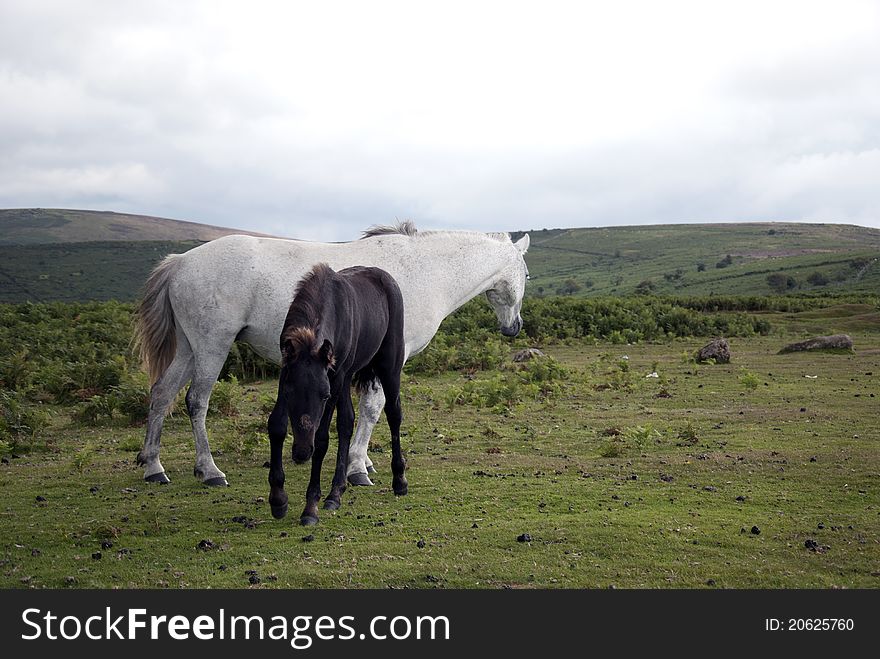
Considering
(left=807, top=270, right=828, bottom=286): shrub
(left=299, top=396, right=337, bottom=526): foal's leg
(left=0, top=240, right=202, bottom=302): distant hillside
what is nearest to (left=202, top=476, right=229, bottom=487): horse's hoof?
(left=299, top=396, right=337, bottom=526): foal's leg

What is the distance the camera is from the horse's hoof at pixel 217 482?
881 cm

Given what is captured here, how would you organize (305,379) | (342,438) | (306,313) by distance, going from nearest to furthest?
1. (305,379)
2. (306,313)
3. (342,438)

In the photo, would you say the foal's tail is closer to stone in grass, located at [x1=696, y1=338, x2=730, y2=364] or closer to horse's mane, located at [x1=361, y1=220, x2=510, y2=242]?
horse's mane, located at [x1=361, y1=220, x2=510, y2=242]

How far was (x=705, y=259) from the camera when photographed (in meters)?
123

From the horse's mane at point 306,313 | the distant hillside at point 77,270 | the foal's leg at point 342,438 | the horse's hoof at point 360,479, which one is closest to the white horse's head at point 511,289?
the horse's hoof at point 360,479

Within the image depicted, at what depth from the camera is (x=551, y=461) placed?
32.4 ft

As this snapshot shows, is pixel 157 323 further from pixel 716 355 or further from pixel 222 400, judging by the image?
pixel 716 355

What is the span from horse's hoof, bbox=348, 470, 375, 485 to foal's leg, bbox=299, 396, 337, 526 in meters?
1.62

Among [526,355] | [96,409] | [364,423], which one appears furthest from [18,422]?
[526,355]

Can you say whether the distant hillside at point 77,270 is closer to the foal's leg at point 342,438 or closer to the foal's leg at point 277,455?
the foal's leg at point 342,438

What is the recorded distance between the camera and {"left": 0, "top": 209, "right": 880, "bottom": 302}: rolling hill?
76.9 m

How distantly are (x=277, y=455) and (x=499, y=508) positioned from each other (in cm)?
245
